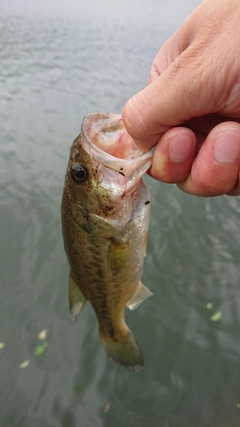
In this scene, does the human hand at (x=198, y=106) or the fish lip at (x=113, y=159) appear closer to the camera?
the human hand at (x=198, y=106)

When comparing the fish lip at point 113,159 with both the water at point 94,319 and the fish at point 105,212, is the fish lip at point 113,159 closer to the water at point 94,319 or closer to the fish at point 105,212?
the fish at point 105,212

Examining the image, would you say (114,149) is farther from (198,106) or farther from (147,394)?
(147,394)

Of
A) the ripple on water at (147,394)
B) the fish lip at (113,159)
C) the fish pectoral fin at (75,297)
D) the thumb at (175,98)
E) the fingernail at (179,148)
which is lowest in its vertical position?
the ripple on water at (147,394)

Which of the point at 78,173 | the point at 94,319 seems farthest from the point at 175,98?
the point at 94,319

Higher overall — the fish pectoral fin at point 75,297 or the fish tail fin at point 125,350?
the fish pectoral fin at point 75,297

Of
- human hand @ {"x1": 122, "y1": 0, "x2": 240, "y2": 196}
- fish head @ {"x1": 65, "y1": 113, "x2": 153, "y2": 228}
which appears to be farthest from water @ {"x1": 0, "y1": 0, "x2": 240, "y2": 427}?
human hand @ {"x1": 122, "y1": 0, "x2": 240, "y2": 196}

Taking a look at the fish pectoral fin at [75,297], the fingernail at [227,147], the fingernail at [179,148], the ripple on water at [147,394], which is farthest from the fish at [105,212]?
the ripple on water at [147,394]

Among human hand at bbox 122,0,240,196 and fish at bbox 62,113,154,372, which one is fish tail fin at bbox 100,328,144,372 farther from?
human hand at bbox 122,0,240,196

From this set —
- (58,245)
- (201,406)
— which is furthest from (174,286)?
(58,245)
